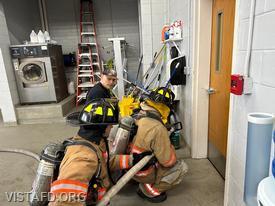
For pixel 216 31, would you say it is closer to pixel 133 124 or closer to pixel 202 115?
pixel 202 115

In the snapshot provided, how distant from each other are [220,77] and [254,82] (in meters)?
0.92

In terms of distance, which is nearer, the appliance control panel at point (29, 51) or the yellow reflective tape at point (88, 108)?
the yellow reflective tape at point (88, 108)

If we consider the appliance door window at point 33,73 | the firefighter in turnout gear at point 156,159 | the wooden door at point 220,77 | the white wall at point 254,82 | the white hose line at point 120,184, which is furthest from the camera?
the appliance door window at point 33,73

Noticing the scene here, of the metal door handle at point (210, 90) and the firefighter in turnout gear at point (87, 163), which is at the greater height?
the metal door handle at point (210, 90)

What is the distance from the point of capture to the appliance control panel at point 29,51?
4.22m

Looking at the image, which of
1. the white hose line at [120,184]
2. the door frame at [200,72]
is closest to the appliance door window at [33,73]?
the door frame at [200,72]

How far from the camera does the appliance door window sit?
14.3ft

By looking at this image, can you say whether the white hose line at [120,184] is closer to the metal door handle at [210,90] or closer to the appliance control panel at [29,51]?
the metal door handle at [210,90]

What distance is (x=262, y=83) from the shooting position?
1.17 m

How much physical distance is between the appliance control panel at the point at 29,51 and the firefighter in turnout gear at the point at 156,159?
3173mm

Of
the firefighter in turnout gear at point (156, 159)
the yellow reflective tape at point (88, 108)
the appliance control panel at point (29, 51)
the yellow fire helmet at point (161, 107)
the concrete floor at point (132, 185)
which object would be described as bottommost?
the concrete floor at point (132, 185)

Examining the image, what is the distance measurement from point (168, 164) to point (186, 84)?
129 cm

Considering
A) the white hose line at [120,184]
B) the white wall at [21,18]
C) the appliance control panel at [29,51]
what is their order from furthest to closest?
the white wall at [21,18] → the appliance control panel at [29,51] → the white hose line at [120,184]

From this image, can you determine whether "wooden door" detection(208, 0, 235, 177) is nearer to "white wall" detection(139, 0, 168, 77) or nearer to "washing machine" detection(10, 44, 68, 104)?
"white wall" detection(139, 0, 168, 77)
